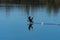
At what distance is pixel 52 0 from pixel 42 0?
222 cm

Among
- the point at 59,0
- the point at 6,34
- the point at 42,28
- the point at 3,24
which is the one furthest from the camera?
the point at 59,0

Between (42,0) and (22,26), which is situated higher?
(42,0)

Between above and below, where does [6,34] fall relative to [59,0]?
below

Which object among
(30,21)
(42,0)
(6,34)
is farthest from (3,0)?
(6,34)

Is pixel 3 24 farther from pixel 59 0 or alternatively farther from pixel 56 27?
pixel 59 0

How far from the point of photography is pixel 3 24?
22.9 metres

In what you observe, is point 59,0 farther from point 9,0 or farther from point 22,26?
point 22,26

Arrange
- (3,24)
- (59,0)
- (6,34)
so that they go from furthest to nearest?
(59,0)
(3,24)
(6,34)

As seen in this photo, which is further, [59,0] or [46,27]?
[59,0]

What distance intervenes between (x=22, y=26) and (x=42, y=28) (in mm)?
2009

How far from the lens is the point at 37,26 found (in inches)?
854

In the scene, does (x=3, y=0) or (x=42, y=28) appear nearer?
(x=42, y=28)

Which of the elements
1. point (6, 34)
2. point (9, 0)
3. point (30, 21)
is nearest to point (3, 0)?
point (9, 0)

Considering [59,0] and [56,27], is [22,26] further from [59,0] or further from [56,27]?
[59,0]
